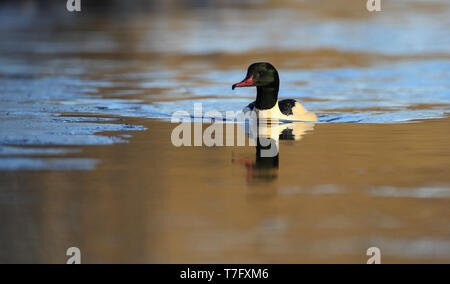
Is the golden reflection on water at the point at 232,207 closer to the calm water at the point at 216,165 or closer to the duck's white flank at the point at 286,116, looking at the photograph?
the calm water at the point at 216,165

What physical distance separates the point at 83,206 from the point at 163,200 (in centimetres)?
69

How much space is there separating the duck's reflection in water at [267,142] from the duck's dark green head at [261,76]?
548 millimetres

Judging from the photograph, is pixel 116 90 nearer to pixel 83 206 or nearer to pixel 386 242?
pixel 83 206

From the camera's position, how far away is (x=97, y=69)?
71.0ft

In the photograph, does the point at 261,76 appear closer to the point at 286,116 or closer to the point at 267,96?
the point at 267,96

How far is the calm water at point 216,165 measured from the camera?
6645 millimetres

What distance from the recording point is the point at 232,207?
7.63m

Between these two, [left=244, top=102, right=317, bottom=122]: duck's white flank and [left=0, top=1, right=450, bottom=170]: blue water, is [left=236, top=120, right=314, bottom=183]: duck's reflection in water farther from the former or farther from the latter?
[left=0, top=1, right=450, bottom=170]: blue water

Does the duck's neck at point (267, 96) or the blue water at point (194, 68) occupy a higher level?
the blue water at point (194, 68)

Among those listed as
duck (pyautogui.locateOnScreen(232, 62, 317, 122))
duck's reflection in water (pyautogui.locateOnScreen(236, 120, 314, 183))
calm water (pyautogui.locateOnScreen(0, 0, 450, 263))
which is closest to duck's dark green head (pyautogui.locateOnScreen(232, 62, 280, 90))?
duck (pyautogui.locateOnScreen(232, 62, 317, 122))

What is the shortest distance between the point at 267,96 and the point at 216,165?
12.8 feet

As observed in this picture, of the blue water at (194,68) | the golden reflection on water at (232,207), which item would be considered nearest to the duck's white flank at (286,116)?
the blue water at (194,68)

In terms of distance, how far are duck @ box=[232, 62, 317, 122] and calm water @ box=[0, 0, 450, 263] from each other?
1.42ft

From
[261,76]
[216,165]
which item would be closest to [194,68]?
[261,76]
